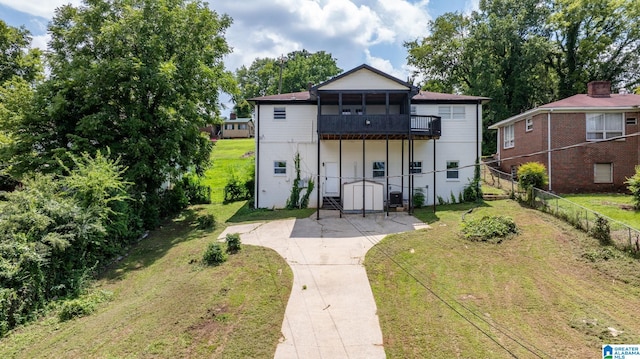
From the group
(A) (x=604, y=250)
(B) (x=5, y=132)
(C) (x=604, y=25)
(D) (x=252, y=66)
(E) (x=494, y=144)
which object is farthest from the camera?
(D) (x=252, y=66)

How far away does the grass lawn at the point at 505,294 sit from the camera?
228 inches

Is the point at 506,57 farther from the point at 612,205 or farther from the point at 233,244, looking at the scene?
the point at 233,244

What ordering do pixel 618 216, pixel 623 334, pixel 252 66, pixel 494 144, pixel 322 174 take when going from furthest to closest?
pixel 252 66, pixel 494 144, pixel 322 174, pixel 618 216, pixel 623 334

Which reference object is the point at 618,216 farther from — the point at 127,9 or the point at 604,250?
the point at 127,9

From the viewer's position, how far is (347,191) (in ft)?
54.2

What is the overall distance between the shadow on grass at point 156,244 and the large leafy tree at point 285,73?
2666 centimetres

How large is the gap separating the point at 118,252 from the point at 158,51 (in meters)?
9.56

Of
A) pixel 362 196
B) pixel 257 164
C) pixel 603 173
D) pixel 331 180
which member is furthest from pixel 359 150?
pixel 603 173

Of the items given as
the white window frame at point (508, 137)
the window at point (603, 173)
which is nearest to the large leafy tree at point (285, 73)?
the white window frame at point (508, 137)

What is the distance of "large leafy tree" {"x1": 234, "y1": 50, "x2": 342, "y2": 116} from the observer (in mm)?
48344

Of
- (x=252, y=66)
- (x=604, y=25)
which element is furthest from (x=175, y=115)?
(x=252, y=66)

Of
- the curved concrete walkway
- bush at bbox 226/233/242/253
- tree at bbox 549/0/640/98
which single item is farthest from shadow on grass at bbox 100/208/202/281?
tree at bbox 549/0/640/98

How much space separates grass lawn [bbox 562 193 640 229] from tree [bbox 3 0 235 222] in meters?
18.7

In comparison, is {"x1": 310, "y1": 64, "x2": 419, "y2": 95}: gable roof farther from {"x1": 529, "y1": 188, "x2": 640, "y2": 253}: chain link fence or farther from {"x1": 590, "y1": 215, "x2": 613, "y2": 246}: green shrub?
{"x1": 590, "y1": 215, "x2": 613, "y2": 246}: green shrub
